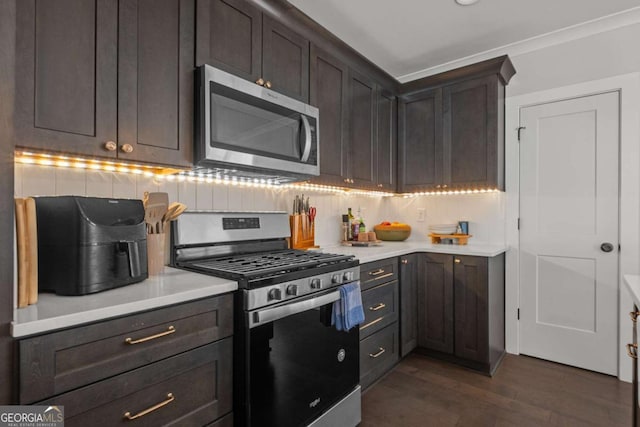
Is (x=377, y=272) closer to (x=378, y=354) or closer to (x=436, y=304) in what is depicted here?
(x=378, y=354)

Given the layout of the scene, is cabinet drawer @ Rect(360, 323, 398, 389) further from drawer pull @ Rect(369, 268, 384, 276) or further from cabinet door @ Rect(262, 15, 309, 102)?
cabinet door @ Rect(262, 15, 309, 102)

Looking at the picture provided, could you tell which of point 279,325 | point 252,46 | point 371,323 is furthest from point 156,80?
point 371,323

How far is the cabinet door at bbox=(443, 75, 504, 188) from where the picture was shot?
282 cm

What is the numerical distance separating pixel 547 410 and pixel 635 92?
2.28 meters

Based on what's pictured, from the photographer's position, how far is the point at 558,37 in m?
2.68

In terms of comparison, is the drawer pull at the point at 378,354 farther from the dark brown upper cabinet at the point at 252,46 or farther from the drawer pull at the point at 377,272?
the dark brown upper cabinet at the point at 252,46

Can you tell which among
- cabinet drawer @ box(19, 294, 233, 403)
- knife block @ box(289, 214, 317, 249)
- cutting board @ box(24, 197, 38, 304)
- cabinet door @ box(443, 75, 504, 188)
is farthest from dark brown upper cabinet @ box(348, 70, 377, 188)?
cutting board @ box(24, 197, 38, 304)

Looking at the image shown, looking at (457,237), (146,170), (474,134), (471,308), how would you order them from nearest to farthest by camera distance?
(146,170) < (471,308) < (474,134) < (457,237)

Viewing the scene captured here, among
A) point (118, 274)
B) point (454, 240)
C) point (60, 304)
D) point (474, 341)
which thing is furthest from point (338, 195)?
point (60, 304)

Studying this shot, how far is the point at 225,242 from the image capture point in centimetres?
204

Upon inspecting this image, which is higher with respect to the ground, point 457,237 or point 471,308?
point 457,237

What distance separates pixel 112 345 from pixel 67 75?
0.96m

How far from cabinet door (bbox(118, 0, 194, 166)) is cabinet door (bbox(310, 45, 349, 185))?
2.98 ft

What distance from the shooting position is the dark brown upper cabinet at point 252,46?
1.70 meters
